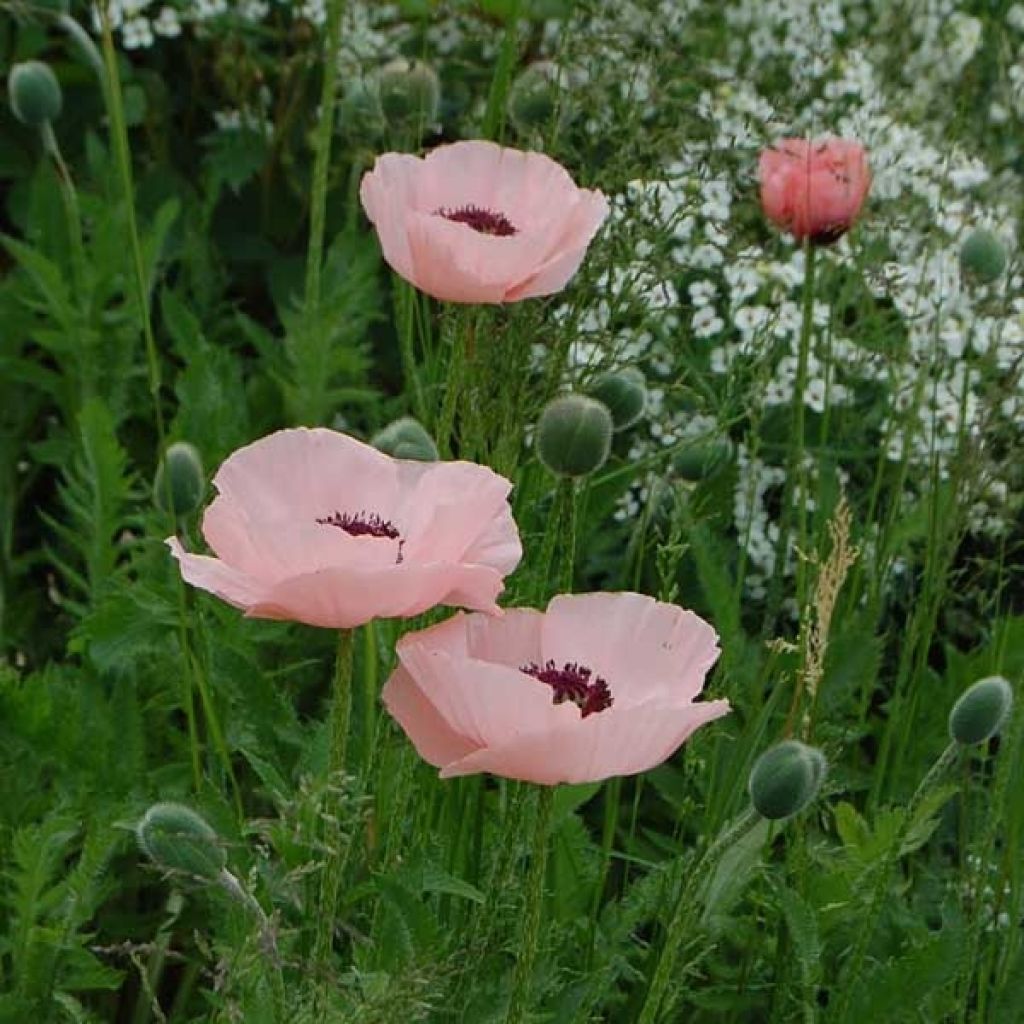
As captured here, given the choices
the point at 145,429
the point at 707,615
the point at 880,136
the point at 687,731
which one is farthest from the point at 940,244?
the point at 687,731

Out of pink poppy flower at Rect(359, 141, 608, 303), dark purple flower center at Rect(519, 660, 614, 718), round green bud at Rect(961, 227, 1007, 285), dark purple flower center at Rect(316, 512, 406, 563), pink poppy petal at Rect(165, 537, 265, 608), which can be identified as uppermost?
pink poppy flower at Rect(359, 141, 608, 303)

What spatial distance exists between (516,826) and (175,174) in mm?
1738

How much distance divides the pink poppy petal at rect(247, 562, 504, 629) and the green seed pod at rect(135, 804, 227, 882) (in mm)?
151

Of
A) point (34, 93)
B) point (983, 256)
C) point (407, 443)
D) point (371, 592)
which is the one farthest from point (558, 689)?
point (34, 93)

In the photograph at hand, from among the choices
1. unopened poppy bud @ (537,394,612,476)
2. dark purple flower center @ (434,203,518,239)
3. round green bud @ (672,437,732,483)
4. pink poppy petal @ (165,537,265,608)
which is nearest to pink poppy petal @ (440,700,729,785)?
pink poppy petal @ (165,537,265,608)

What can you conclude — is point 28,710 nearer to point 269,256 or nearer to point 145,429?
point 145,429

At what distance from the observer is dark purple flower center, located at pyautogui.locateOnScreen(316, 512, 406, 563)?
108 cm

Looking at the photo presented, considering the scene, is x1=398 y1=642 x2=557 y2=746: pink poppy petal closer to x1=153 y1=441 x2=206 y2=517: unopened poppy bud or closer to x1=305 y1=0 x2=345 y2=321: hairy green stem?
x1=153 y1=441 x2=206 y2=517: unopened poppy bud

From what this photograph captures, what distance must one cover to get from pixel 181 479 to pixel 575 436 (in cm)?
29

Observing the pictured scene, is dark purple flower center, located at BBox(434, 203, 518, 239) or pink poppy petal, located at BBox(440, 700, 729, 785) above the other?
dark purple flower center, located at BBox(434, 203, 518, 239)

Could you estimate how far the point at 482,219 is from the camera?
4.80ft

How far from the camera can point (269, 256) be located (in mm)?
2697

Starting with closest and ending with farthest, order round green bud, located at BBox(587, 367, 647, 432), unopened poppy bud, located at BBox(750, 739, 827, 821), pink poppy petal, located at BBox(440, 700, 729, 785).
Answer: pink poppy petal, located at BBox(440, 700, 729, 785) < unopened poppy bud, located at BBox(750, 739, 827, 821) < round green bud, located at BBox(587, 367, 647, 432)

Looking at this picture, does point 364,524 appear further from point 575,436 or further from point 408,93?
point 408,93
